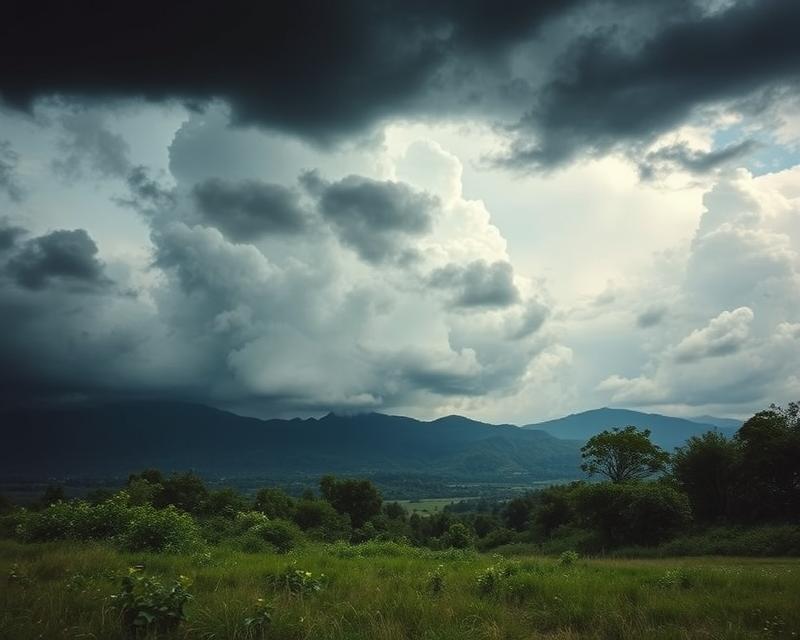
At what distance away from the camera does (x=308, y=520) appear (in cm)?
8025

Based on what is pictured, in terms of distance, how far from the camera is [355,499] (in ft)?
323

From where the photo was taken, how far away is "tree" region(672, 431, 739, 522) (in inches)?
1898

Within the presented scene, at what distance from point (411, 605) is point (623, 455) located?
67.6 meters

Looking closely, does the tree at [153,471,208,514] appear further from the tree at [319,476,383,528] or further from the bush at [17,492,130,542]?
the bush at [17,492,130,542]

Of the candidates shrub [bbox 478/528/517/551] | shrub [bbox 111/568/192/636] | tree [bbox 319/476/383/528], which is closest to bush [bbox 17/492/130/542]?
shrub [bbox 111/568/192/636]

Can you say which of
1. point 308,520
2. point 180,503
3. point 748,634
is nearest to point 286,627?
point 748,634

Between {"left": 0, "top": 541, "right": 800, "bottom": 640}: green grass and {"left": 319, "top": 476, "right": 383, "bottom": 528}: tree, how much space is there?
88431 mm

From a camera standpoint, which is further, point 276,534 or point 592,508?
point 592,508

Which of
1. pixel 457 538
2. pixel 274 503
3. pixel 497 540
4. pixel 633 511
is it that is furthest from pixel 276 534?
pixel 274 503

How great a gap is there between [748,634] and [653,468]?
6681 cm

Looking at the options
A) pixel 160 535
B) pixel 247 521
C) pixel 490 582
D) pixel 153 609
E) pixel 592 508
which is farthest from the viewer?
pixel 592 508

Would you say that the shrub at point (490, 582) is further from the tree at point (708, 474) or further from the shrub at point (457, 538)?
the shrub at point (457, 538)

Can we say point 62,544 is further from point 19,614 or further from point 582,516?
point 582,516

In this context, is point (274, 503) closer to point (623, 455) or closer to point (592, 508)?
point (592, 508)
